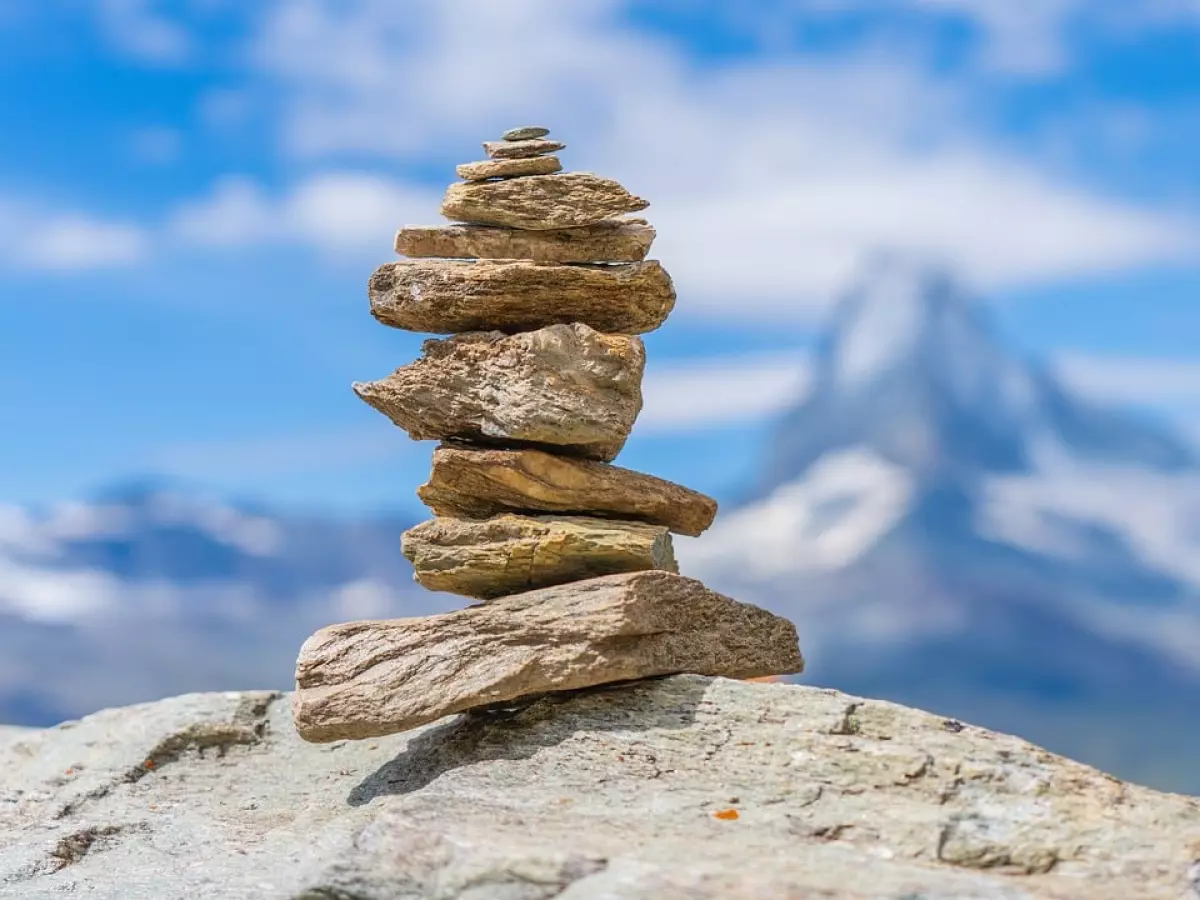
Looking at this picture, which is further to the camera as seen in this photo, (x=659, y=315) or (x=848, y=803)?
(x=659, y=315)

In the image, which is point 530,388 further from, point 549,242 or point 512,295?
point 549,242

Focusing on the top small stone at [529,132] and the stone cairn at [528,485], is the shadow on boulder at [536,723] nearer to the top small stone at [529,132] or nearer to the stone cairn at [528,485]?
the stone cairn at [528,485]

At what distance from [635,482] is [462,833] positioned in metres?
4.57

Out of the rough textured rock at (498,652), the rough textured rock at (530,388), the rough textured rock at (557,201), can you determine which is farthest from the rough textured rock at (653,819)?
the rough textured rock at (557,201)

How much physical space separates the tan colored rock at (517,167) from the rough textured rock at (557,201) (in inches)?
3.8

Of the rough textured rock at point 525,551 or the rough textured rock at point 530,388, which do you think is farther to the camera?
the rough textured rock at point 525,551

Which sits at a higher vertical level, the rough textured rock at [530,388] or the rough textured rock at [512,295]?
the rough textured rock at [512,295]

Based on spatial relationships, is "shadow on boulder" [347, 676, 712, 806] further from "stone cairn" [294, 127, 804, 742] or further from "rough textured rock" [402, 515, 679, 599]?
"rough textured rock" [402, 515, 679, 599]

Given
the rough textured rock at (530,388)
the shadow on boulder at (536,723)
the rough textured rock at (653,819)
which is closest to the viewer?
the rough textured rock at (653,819)

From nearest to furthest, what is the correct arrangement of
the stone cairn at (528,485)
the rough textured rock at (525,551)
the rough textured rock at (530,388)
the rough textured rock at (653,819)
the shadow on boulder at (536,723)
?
the rough textured rock at (653,819) < the shadow on boulder at (536,723) < the stone cairn at (528,485) < the rough textured rock at (530,388) < the rough textured rock at (525,551)

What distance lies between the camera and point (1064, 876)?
9.95m

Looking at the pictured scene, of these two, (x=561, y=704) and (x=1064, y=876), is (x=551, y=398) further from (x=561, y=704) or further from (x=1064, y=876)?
(x=1064, y=876)

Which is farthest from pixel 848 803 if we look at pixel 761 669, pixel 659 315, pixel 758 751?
pixel 659 315

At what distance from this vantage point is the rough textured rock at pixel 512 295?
43.8 ft
